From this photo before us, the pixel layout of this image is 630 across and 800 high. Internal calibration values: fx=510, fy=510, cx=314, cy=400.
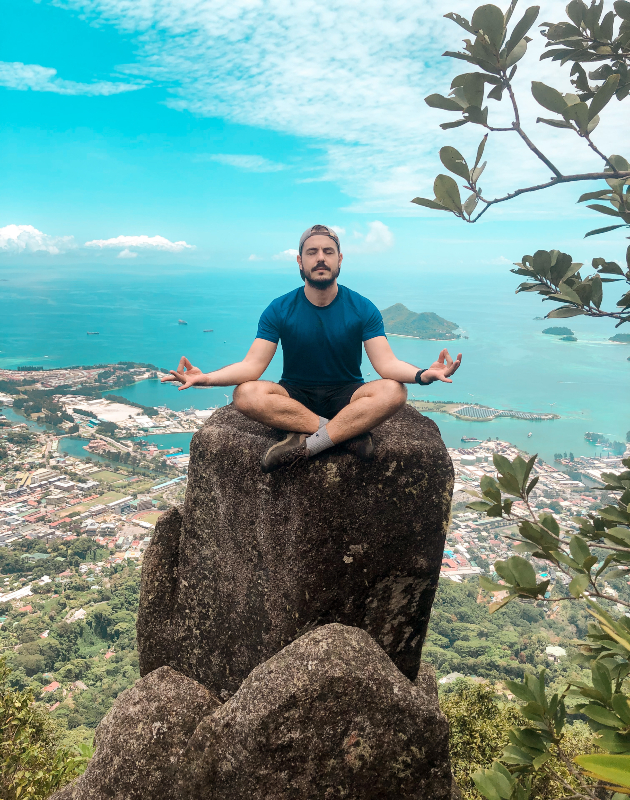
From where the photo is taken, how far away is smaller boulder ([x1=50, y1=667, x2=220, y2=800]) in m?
4.10

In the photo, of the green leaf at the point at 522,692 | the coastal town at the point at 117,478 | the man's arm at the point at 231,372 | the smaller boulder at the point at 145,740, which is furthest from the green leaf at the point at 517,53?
the coastal town at the point at 117,478

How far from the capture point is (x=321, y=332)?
428 cm

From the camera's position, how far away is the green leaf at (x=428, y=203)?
3156mm

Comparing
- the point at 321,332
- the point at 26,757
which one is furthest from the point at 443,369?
the point at 26,757

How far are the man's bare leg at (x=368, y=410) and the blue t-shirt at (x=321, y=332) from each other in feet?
1.47

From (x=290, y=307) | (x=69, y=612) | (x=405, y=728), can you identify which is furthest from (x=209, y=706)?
(x=69, y=612)

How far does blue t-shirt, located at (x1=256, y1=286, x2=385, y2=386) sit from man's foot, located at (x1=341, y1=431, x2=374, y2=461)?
60 cm

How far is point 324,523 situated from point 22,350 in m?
105

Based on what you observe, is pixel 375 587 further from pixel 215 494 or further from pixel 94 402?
pixel 94 402

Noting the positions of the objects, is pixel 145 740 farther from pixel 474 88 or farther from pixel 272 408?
pixel 474 88

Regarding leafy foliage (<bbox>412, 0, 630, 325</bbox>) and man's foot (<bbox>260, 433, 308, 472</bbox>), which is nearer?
leafy foliage (<bbox>412, 0, 630, 325</bbox>)

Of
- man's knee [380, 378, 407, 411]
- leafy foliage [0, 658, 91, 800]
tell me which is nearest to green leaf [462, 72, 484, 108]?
man's knee [380, 378, 407, 411]

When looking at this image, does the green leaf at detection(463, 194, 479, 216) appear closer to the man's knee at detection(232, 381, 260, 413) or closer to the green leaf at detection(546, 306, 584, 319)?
the green leaf at detection(546, 306, 584, 319)

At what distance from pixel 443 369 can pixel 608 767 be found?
3093 millimetres
